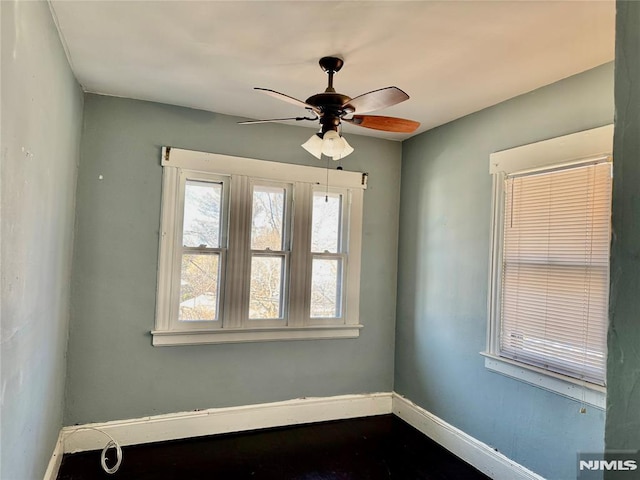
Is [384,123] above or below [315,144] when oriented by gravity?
above

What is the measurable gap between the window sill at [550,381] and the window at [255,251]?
1245mm

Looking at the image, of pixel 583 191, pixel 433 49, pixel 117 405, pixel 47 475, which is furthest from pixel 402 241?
pixel 47 475

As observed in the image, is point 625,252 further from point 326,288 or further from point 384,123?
point 326,288

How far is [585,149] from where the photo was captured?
2.21 metres

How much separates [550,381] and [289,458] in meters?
1.75

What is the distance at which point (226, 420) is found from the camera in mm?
3137

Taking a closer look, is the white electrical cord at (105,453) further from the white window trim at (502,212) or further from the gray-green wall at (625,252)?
the gray-green wall at (625,252)

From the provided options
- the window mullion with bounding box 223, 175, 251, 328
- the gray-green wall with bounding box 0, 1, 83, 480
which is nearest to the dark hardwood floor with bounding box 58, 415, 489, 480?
the gray-green wall with bounding box 0, 1, 83, 480

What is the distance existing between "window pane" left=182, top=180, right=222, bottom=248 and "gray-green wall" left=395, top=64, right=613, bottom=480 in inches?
65.0

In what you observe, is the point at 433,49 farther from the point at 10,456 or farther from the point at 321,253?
the point at 10,456

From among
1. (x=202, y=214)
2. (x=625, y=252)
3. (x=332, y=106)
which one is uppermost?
(x=332, y=106)

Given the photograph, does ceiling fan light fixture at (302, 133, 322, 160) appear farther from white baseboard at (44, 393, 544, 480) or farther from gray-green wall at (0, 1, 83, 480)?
white baseboard at (44, 393, 544, 480)

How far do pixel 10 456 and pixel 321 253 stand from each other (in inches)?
93.8

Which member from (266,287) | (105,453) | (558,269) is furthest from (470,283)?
(105,453)
